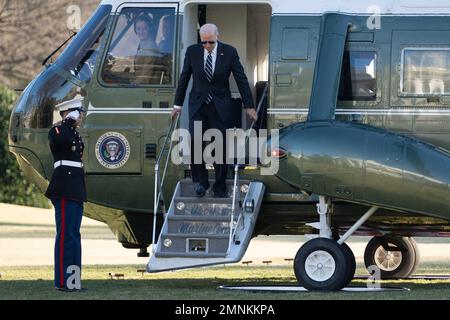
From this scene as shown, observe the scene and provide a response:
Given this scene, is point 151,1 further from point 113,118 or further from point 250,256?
Answer: point 250,256

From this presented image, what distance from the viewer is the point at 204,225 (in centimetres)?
1355

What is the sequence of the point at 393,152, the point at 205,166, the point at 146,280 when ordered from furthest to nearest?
the point at 146,280 → the point at 205,166 → the point at 393,152

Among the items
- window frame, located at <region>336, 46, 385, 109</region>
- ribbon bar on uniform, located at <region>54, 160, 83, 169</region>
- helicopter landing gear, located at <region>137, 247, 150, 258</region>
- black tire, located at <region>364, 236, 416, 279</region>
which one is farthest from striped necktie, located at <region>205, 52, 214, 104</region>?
black tire, located at <region>364, 236, 416, 279</region>

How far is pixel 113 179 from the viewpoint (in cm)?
1459

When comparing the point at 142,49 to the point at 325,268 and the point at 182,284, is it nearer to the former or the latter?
the point at 182,284

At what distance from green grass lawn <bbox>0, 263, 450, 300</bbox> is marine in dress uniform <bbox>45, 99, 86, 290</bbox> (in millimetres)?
291

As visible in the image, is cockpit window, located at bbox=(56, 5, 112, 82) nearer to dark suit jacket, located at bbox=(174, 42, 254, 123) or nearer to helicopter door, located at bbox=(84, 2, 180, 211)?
helicopter door, located at bbox=(84, 2, 180, 211)

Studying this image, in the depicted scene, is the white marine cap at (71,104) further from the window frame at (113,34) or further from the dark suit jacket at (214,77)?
the dark suit jacket at (214,77)

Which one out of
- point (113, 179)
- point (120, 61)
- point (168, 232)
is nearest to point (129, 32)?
point (120, 61)

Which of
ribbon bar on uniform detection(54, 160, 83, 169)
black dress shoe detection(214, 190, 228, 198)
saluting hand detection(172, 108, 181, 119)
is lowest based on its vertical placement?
black dress shoe detection(214, 190, 228, 198)

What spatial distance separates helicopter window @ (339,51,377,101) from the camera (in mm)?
14148

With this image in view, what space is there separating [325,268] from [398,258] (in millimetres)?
3793

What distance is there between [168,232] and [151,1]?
2.68 metres

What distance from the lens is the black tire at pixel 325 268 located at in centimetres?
1314
